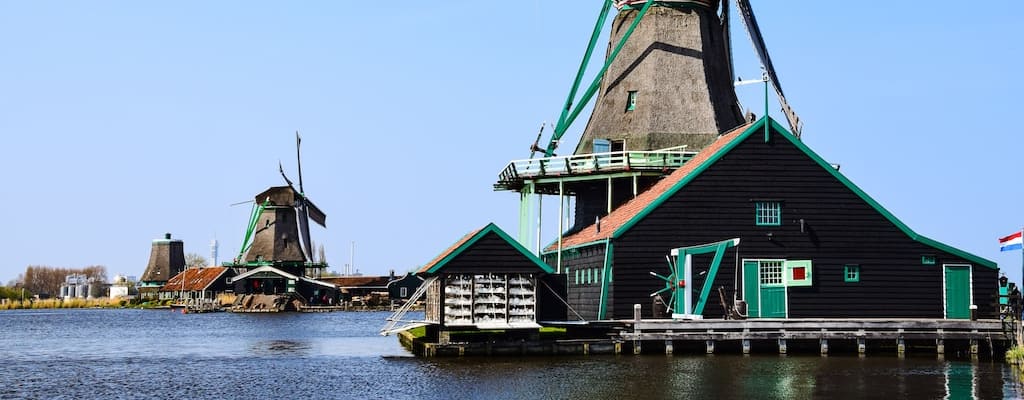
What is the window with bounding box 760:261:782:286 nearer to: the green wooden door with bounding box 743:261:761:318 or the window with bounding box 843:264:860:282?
the green wooden door with bounding box 743:261:761:318

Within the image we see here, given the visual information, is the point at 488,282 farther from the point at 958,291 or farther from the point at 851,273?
the point at 958,291

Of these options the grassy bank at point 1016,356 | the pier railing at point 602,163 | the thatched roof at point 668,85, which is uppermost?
the thatched roof at point 668,85

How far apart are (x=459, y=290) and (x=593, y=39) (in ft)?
69.0

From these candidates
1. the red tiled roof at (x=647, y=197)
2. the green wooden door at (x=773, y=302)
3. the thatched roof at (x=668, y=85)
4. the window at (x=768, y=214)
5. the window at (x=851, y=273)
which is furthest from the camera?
the thatched roof at (x=668, y=85)

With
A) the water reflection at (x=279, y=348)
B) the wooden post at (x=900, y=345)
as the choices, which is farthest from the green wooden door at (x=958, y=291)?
the water reflection at (x=279, y=348)

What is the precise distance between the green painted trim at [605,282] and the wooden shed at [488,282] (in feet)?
13.1

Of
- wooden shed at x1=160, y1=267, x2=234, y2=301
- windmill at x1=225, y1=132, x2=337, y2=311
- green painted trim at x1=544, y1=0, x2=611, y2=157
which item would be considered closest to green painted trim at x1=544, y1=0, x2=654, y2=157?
green painted trim at x1=544, y1=0, x2=611, y2=157

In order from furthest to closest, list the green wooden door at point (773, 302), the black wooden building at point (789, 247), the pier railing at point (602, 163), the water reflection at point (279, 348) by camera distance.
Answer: the pier railing at point (602, 163)
the water reflection at point (279, 348)
the green wooden door at point (773, 302)
the black wooden building at point (789, 247)

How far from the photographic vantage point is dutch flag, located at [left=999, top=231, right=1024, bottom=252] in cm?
3412

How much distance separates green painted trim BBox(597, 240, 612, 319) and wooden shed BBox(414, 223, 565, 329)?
157 inches

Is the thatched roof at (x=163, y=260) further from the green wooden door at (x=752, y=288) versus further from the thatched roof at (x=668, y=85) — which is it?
the green wooden door at (x=752, y=288)

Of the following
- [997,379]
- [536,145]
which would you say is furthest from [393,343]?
[997,379]

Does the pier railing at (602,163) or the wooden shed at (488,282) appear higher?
the pier railing at (602,163)

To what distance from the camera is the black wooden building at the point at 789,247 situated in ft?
133
